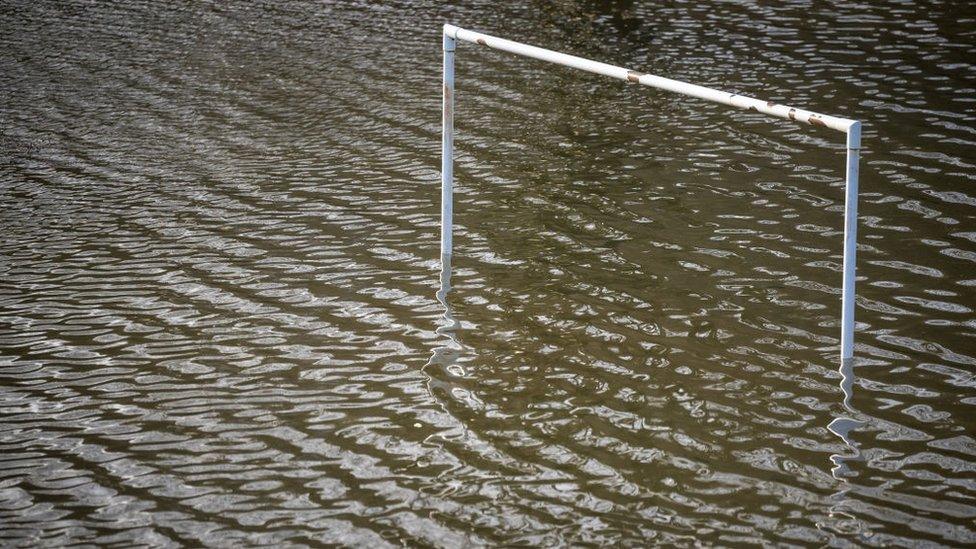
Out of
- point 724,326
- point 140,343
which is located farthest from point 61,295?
point 724,326

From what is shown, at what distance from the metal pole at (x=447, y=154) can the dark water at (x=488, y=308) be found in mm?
208

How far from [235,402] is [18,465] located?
102 centimetres

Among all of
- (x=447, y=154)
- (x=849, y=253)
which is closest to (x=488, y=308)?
(x=447, y=154)

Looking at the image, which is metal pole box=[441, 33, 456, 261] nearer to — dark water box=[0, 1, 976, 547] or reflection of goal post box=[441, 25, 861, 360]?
dark water box=[0, 1, 976, 547]

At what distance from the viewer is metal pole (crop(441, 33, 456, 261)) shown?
24.5 feet

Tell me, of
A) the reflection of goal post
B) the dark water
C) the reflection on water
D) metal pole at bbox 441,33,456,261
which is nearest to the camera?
the dark water

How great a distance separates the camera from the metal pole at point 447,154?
7.46m

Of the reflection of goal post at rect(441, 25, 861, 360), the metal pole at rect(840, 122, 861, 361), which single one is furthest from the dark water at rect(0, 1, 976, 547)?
the reflection of goal post at rect(441, 25, 861, 360)

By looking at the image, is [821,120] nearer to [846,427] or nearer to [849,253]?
[849,253]

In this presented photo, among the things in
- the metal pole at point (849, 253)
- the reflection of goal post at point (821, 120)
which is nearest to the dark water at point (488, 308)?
the metal pole at point (849, 253)

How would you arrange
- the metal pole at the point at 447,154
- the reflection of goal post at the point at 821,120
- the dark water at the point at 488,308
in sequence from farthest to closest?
the metal pole at the point at 447,154 → the reflection of goal post at the point at 821,120 → the dark water at the point at 488,308

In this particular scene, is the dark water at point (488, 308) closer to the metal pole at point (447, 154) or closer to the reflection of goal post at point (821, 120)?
the metal pole at point (447, 154)

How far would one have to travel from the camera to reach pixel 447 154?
7621mm

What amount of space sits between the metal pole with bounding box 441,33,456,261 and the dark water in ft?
0.68
